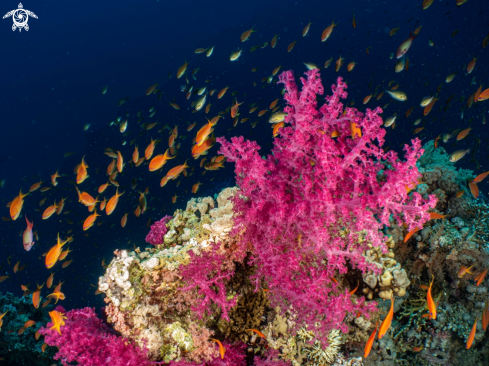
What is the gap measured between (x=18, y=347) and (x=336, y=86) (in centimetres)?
1140

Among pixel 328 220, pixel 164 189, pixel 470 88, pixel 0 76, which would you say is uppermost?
pixel 0 76

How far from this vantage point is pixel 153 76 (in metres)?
61.5

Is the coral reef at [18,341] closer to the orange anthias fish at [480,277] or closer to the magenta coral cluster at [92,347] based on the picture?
the magenta coral cluster at [92,347]

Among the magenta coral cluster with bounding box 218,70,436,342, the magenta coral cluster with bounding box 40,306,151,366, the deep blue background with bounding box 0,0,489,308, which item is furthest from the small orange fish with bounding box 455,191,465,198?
the deep blue background with bounding box 0,0,489,308

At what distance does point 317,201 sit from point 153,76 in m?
68.3

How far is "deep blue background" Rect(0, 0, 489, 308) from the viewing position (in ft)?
77.7

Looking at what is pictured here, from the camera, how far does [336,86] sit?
3.67 m

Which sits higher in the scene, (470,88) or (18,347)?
(470,88)

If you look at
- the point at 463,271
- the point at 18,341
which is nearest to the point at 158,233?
the point at 463,271

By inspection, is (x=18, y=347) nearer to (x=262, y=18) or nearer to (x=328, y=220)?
(x=328, y=220)

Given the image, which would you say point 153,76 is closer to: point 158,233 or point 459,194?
point 158,233

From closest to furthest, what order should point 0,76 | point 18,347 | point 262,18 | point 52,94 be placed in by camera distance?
point 18,347, point 262,18, point 52,94, point 0,76

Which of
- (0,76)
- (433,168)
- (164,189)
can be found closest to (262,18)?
(164,189)

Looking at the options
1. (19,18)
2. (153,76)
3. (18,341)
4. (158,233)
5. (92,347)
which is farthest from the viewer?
(19,18)
